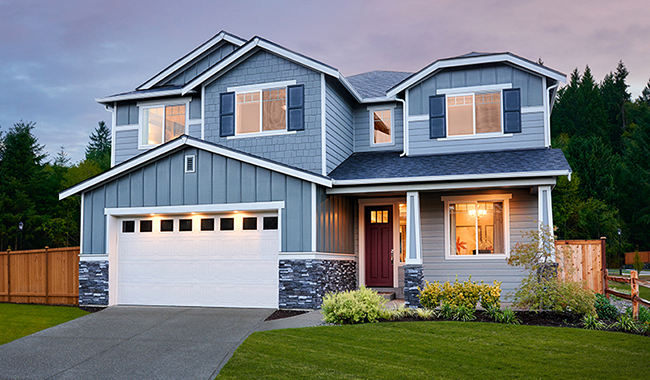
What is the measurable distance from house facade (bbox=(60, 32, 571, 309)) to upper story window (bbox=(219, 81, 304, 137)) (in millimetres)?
35

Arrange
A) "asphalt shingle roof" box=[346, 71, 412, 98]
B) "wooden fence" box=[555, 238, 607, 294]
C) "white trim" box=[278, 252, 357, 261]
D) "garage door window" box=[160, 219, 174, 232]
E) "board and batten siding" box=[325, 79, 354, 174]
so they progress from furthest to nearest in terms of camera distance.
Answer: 1. "asphalt shingle roof" box=[346, 71, 412, 98]
2. "wooden fence" box=[555, 238, 607, 294]
3. "board and batten siding" box=[325, 79, 354, 174]
4. "garage door window" box=[160, 219, 174, 232]
5. "white trim" box=[278, 252, 357, 261]

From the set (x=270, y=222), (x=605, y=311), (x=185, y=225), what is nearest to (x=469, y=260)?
(x=605, y=311)

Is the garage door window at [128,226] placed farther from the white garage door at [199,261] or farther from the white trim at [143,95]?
the white trim at [143,95]

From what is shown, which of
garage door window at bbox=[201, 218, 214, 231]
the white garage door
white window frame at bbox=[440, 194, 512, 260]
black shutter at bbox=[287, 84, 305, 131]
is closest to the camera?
the white garage door

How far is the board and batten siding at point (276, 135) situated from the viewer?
13.3 m

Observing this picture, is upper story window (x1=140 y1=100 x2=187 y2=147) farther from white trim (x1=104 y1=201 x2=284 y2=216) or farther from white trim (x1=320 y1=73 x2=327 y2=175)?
white trim (x1=320 y1=73 x2=327 y2=175)

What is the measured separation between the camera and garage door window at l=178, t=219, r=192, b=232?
42.3ft

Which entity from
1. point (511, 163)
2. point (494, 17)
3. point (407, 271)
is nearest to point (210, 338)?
point (407, 271)

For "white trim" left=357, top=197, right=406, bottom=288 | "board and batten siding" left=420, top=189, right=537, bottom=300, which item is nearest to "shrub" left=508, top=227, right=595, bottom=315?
"board and batten siding" left=420, top=189, right=537, bottom=300

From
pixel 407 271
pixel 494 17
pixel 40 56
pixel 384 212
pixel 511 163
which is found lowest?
pixel 407 271

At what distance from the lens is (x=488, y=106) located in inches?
542

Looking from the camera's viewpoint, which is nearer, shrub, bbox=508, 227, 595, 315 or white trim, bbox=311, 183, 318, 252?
shrub, bbox=508, 227, 595, 315

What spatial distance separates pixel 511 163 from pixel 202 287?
7669mm

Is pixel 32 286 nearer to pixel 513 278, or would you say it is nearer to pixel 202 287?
pixel 202 287
